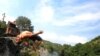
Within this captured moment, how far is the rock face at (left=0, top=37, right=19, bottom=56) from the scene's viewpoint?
43.4 feet

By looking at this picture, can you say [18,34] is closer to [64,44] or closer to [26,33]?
[26,33]

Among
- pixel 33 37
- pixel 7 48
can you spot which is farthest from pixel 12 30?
pixel 33 37

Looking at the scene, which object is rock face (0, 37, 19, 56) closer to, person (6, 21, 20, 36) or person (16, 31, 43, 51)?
person (6, 21, 20, 36)

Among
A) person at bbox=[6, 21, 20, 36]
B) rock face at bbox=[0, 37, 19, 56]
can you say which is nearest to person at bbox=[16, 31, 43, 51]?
rock face at bbox=[0, 37, 19, 56]

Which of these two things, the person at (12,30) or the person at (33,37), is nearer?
the person at (33,37)

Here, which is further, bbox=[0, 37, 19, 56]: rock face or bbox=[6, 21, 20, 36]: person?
bbox=[6, 21, 20, 36]: person

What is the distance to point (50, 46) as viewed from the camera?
7381 cm

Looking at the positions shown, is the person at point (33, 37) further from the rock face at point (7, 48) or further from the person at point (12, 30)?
the person at point (12, 30)

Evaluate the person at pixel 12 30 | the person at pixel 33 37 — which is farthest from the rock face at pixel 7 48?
the person at pixel 33 37

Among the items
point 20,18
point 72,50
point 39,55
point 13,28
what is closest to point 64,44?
point 72,50

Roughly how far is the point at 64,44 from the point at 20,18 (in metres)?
10.9

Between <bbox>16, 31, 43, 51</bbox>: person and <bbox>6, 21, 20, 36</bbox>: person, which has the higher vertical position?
<bbox>6, 21, 20, 36</bbox>: person

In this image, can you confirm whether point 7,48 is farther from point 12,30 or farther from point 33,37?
point 33,37

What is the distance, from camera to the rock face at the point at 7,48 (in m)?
13.2
